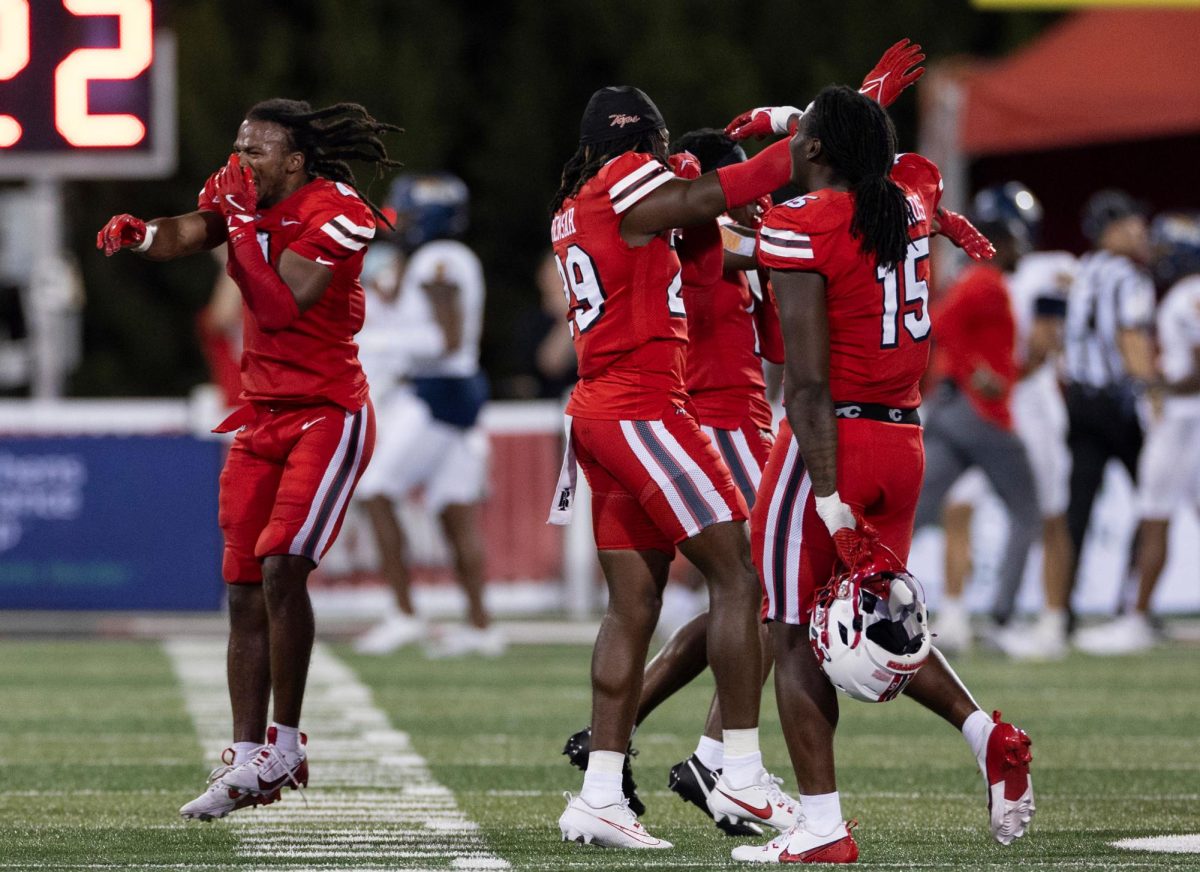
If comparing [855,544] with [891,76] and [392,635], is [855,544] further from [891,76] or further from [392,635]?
[392,635]

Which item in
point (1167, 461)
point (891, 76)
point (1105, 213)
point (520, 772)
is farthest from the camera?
point (1105, 213)

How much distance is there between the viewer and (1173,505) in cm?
1166

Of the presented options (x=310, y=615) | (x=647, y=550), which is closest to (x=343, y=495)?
(x=310, y=615)

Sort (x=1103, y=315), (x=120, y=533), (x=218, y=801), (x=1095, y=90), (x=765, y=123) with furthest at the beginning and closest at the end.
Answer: (x=1095, y=90) → (x=120, y=533) → (x=1103, y=315) → (x=218, y=801) → (x=765, y=123)

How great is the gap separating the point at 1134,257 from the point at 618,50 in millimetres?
11105

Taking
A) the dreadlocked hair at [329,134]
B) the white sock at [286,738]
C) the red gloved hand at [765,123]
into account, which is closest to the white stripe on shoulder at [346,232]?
the dreadlocked hair at [329,134]

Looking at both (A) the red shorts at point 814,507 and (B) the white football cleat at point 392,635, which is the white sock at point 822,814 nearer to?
(A) the red shorts at point 814,507

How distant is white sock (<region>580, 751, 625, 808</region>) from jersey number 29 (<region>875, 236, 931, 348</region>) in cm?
121

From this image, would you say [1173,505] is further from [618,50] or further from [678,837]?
[618,50]

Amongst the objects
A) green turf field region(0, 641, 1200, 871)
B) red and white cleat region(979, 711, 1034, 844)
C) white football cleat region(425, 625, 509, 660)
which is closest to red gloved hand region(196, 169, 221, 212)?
green turf field region(0, 641, 1200, 871)

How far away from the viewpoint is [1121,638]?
11.6 meters

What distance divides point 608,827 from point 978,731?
35.3 inches

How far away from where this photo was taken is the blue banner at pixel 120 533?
12.6 meters

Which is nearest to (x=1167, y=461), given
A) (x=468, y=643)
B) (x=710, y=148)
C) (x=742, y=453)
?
(x=468, y=643)
